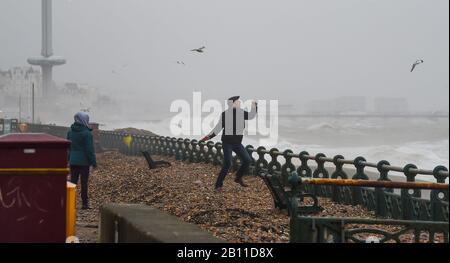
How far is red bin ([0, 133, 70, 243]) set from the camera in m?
6.69

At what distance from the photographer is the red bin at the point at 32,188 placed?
21.9 feet

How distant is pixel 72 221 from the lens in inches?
310

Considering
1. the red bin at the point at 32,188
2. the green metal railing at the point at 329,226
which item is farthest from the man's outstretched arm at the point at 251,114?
the green metal railing at the point at 329,226

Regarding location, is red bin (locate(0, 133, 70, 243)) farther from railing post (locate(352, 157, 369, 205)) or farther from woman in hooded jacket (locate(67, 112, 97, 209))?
railing post (locate(352, 157, 369, 205))

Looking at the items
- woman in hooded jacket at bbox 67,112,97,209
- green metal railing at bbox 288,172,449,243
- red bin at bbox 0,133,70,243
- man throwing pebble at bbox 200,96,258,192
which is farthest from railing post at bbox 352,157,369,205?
green metal railing at bbox 288,172,449,243

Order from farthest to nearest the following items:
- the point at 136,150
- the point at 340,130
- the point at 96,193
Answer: the point at 340,130
the point at 136,150
the point at 96,193

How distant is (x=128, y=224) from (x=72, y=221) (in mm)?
944

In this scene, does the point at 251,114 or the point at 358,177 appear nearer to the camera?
the point at 358,177

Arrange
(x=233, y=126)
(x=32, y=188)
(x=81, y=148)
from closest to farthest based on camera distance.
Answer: (x=32, y=188)
(x=81, y=148)
(x=233, y=126)

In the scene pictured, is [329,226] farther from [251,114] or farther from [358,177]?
[251,114]

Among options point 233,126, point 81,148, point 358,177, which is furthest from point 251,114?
point 81,148

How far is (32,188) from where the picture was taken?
6.70m
